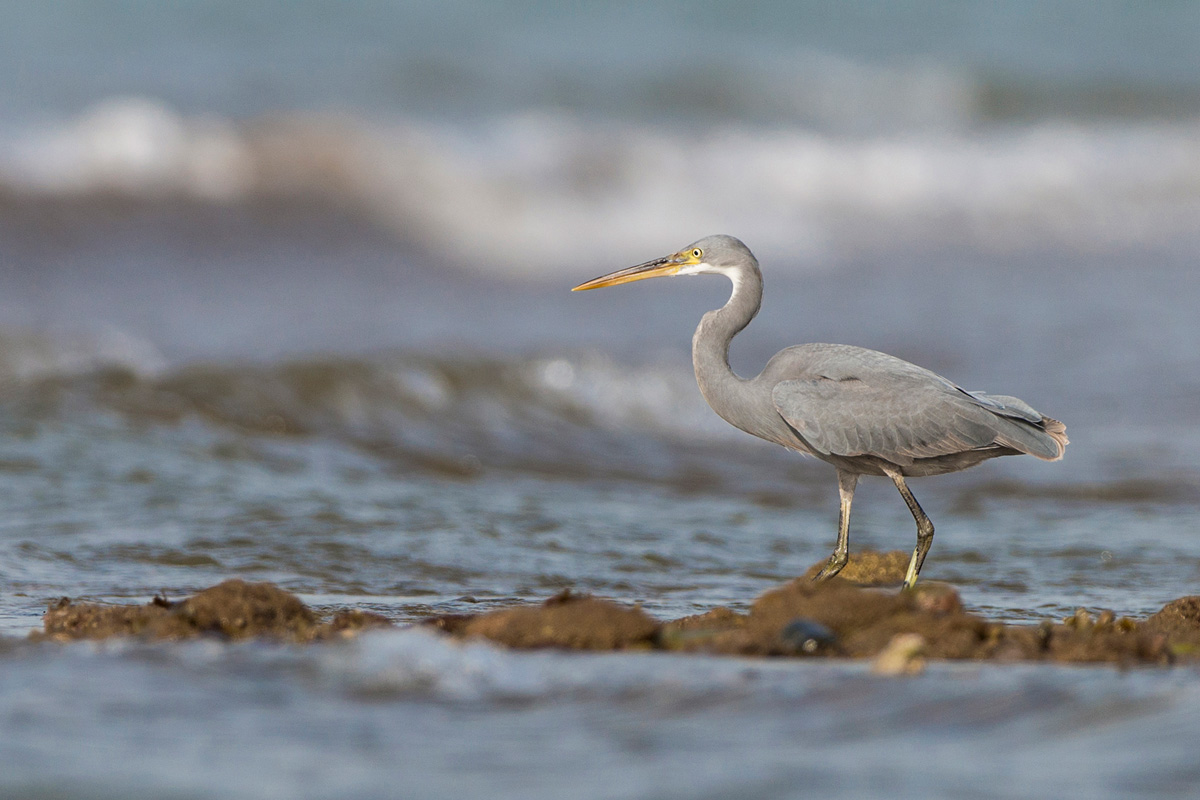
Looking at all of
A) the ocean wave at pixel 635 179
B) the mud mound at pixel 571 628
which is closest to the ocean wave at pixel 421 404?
the mud mound at pixel 571 628

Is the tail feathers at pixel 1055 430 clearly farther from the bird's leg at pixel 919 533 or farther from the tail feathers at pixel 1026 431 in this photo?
the bird's leg at pixel 919 533

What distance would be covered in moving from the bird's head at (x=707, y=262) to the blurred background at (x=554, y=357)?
1.35 metres

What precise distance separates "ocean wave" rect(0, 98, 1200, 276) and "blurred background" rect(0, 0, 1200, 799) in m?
0.08

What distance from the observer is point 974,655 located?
3.96 meters

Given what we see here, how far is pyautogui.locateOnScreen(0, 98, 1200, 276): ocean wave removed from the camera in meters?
16.9

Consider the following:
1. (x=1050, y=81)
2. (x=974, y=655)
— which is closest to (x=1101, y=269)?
(x=1050, y=81)

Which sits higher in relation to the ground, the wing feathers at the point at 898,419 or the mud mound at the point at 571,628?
the wing feathers at the point at 898,419

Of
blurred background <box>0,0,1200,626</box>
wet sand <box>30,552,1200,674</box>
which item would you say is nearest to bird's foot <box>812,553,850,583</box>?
blurred background <box>0,0,1200,626</box>

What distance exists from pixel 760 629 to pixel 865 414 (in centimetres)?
155

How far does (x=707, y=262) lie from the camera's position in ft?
19.4

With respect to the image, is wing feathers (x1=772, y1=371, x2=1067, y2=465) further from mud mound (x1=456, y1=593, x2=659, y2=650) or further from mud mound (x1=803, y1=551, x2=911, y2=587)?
mud mound (x1=456, y1=593, x2=659, y2=650)

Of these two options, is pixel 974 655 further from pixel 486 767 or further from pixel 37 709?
pixel 37 709

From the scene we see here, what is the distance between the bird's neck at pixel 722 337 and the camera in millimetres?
5695

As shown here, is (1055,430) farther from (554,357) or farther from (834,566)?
(554,357)
